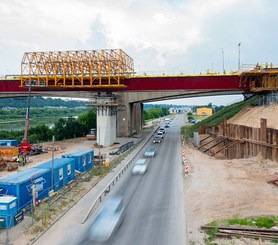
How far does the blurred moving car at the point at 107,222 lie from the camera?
Result: 18.5 m

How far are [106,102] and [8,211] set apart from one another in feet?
141

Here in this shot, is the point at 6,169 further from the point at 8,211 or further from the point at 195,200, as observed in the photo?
the point at 195,200

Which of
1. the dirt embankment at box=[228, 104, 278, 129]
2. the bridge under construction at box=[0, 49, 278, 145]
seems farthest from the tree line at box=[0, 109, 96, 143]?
the dirt embankment at box=[228, 104, 278, 129]

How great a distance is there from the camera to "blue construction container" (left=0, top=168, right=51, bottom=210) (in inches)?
923

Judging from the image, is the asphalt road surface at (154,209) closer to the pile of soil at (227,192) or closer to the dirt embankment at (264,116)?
the pile of soil at (227,192)

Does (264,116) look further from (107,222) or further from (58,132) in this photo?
(58,132)

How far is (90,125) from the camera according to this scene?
96375mm

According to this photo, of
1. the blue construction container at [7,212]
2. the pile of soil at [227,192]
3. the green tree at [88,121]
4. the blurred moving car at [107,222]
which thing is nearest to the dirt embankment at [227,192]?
the pile of soil at [227,192]

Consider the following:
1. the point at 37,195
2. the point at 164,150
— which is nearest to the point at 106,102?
the point at 164,150

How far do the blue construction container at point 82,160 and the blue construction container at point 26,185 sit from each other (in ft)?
25.2

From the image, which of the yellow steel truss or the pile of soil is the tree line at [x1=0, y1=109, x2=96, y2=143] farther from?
the pile of soil

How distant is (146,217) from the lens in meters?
22.2

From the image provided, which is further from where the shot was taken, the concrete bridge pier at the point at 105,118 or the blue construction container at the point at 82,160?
the concrete bridge pier at the point at 105,118

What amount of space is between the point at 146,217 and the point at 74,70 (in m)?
48.6
